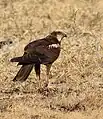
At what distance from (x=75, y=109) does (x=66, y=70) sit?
5.60 feet

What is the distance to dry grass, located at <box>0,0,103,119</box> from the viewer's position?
7.32 meters

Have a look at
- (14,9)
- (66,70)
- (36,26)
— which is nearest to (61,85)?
(66,70)

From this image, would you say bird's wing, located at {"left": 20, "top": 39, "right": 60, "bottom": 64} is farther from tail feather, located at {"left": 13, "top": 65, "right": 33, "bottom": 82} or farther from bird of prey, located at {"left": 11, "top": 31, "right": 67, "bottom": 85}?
tail feather, located at {"left": 13, "top": 65, "right": 33, "bottom": 82}

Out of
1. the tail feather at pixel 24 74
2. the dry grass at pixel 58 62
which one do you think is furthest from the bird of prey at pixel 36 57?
the dry grass at pixel 58 62

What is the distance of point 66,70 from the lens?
9031 mm

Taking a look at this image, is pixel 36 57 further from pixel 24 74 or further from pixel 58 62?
pixel 58 62

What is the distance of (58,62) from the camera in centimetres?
959

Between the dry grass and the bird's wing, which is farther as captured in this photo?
the bird's wing

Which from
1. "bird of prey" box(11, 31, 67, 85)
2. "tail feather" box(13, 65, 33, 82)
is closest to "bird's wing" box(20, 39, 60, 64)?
"bird of prey" box(11, 31, 67, 85)

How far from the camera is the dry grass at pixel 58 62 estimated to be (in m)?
7.32

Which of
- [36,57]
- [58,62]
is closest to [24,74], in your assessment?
[36,57]

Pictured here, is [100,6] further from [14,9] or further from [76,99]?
[76,99]

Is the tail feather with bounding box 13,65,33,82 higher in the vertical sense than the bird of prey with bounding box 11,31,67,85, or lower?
lower

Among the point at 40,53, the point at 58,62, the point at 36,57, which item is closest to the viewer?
the point at 36,57
